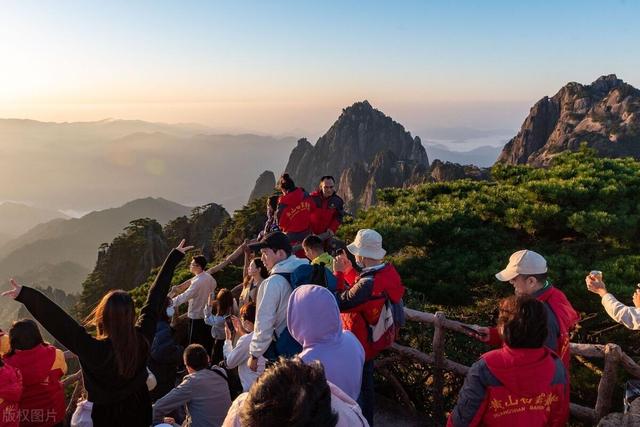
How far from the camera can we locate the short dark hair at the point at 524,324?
255cm

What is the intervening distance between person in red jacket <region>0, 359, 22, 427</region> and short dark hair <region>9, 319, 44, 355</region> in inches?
14.0

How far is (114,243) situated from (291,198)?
147ft

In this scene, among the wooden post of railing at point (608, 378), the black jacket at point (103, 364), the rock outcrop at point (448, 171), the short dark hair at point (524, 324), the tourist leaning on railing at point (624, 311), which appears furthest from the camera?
the rock outcrop at point (448, 171)

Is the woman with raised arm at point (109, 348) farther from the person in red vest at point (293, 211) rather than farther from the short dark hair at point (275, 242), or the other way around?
the person in red vest at point (293, 211)

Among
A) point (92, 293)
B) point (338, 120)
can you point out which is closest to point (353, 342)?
point (92, 293)

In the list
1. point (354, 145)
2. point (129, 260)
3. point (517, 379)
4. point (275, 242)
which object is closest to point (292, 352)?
point (275, 242)

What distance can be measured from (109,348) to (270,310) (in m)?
1.23

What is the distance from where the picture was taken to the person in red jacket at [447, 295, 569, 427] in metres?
2.57

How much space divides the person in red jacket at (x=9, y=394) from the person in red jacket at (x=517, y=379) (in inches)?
110

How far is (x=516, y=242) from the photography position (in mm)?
8383

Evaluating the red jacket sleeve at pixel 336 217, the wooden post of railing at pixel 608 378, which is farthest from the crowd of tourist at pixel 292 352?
the red jacket sleeve at pixel 336 217

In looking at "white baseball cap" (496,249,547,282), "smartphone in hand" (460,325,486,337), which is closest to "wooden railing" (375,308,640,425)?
"smartphone in hand" (460,325,486,337)

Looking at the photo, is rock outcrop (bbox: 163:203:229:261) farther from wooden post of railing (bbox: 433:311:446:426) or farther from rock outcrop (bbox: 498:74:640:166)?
wooden post of railing (bbox: 433:311:446:426)

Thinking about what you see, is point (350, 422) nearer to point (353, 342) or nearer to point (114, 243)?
point (353, 342)
